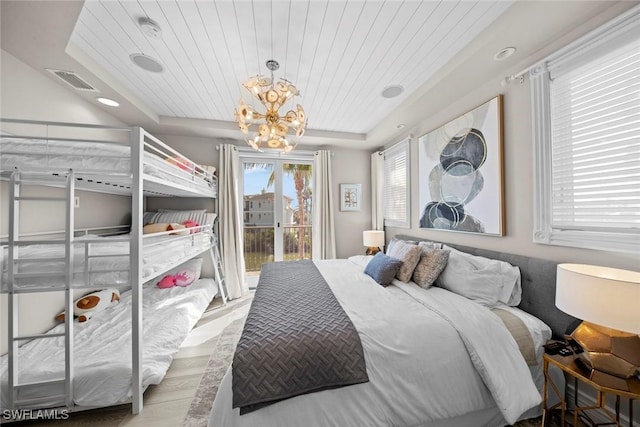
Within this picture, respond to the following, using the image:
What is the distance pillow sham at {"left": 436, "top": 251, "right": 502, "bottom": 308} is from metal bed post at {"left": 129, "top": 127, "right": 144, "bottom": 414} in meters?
2.38

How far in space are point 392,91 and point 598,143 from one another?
168 cm

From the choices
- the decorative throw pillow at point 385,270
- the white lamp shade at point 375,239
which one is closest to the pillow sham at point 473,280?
the decorative throw pillow at point 385,270

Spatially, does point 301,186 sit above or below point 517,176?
above

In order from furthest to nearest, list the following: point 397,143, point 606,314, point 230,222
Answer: point 230,222, point 397,143, point 606,314

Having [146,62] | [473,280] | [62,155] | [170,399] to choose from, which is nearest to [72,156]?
[62,155]

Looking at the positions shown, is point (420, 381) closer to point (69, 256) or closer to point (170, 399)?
Result: point (170, 399)

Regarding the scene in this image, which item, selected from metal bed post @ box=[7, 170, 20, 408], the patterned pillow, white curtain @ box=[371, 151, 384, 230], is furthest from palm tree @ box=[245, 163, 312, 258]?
metal bed post @ box=[7, 170, 20, 408]

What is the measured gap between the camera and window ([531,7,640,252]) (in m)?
1.32

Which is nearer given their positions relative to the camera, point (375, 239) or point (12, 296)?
point (12, 296)

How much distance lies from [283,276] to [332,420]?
1328 mm

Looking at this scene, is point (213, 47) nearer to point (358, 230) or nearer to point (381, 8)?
point (381, 8)

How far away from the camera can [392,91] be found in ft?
8.32

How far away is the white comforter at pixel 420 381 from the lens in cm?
110

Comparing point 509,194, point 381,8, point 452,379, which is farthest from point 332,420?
point 381,8
